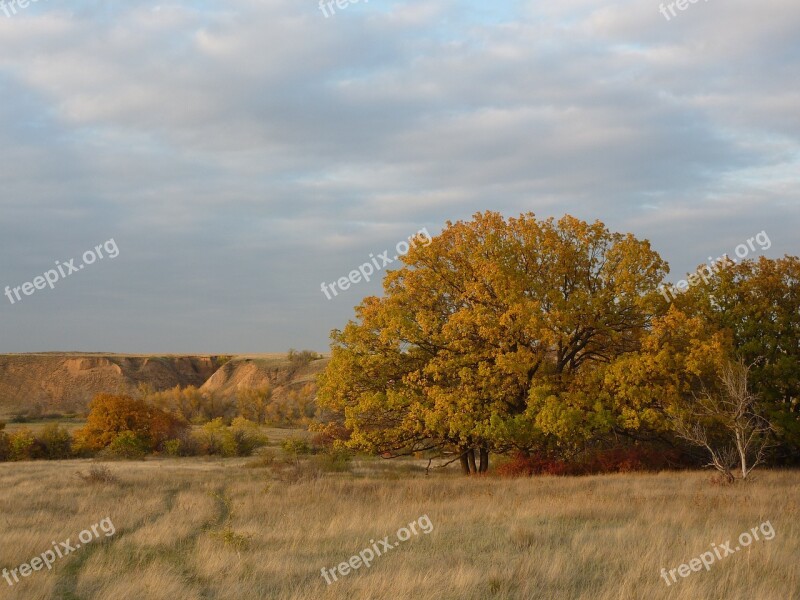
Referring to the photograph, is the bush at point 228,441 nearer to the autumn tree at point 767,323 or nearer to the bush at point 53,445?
the bush at point 53,445

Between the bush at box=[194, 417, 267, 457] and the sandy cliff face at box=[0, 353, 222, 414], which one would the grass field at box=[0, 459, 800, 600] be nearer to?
the bush at box=[194, 417, 267, 457]

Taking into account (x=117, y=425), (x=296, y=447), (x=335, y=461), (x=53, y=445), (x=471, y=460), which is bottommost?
(x=471, y=460)

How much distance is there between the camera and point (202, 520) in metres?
17.8

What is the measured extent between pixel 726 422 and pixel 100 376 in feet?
412

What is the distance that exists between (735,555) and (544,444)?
2011 cm

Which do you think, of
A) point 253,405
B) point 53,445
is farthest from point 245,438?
point 253,405

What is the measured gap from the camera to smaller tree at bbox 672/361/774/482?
23.3m

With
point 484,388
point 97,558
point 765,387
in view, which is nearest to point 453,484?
point 484,388

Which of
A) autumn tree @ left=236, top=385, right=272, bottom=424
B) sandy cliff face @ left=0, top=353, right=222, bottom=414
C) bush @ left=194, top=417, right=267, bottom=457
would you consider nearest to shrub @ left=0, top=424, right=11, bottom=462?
bush @ left=194, top=417, right=267, bottom=457

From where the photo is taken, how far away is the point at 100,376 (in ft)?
437

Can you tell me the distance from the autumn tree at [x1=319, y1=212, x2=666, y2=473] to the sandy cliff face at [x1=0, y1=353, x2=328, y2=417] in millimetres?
92056

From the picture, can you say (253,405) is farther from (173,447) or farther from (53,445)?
(173,447)

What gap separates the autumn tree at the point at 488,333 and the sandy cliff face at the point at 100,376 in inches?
3624

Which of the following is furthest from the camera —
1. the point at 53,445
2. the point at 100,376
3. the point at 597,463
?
the point at 100,376
